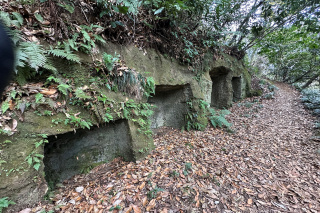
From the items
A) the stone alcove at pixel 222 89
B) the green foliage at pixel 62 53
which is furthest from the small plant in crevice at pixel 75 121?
the stone alcove at pixel 222 89

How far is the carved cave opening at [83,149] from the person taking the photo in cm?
284

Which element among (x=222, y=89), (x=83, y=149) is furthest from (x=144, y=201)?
(x=222, y=89)

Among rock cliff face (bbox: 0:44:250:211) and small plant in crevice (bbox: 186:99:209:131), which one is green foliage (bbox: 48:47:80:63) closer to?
rock cliff face (bbox: 0:44:250:211)

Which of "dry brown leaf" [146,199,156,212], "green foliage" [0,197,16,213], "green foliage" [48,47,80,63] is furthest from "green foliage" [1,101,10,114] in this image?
"dry brown leaf" [146,199,156,212]

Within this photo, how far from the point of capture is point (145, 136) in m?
3.47

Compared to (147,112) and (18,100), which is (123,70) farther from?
(18,100)

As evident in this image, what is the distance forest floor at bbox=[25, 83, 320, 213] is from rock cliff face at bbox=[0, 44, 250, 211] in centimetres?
31

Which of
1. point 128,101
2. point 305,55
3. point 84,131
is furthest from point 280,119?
point 305,55

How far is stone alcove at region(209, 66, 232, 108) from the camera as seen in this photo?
7621 millimetres

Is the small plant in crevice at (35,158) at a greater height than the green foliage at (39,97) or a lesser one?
lesser

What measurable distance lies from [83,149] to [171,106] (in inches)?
136

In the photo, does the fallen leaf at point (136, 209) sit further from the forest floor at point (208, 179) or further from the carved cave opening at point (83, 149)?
the carved cave opening at point (83, 149)

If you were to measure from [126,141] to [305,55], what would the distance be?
55.5 feet

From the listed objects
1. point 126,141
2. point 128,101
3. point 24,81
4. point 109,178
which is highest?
point 24,81
